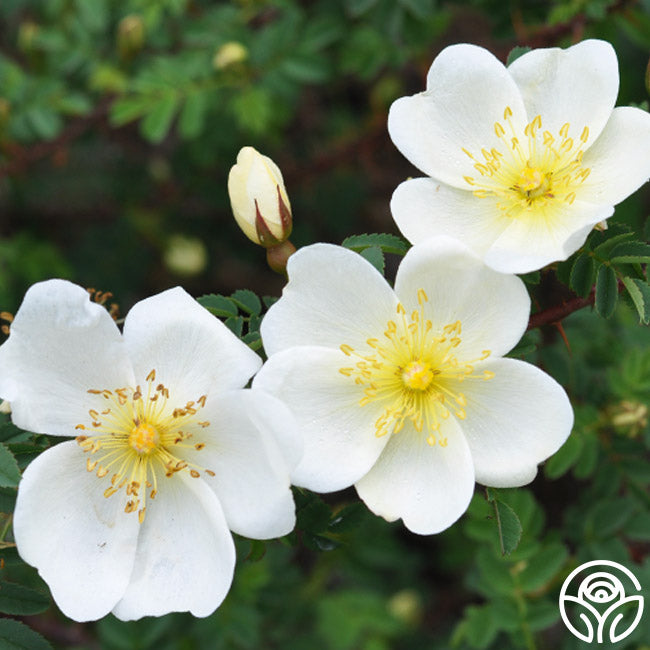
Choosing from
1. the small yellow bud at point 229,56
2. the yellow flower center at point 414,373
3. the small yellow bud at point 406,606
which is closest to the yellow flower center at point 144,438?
the yellow flower center at point 414,373

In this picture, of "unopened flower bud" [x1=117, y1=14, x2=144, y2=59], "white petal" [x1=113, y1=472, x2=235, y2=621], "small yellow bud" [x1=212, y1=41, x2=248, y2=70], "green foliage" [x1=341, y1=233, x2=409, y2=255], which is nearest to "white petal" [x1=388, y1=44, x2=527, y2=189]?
"green foliage" [x1=341, y1=233, x2=409, y2=255]

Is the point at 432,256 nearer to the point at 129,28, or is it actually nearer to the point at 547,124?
the point at 547,124

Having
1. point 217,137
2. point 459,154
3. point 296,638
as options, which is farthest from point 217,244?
point 459,154

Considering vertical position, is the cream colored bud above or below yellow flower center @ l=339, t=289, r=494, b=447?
above

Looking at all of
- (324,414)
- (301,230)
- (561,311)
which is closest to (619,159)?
(561,311)

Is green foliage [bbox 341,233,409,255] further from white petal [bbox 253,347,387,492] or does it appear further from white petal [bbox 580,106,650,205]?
white petal [bbox 580,106,650,205]

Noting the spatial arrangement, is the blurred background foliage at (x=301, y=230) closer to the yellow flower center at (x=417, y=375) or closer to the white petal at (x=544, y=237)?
the white petal at (x=544, y=237)
